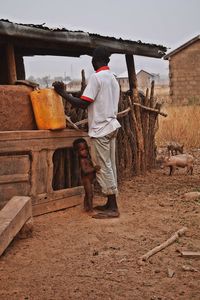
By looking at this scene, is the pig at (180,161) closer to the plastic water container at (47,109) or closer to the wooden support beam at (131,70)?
the wooden support beam at (131,70)

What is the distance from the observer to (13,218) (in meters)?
4.44

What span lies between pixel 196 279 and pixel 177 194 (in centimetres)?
346

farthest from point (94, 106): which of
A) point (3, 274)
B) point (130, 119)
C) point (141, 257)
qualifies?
point (130, 119)

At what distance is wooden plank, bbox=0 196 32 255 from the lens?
165 inches

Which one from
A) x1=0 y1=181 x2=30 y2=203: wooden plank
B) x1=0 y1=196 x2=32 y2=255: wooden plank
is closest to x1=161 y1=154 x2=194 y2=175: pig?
x1=0 y1=181 x2=30 y2=203: wooden plank

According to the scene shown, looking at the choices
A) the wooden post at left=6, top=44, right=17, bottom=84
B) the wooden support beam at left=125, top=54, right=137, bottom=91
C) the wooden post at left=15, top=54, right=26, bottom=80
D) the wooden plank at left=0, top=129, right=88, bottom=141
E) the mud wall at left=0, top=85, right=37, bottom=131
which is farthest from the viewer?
the wooden post at left=15, top=54, right=26, bottom=80

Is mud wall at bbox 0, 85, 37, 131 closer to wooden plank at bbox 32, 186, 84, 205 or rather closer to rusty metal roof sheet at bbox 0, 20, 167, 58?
rusty metal roof sheet at bbox 0, 20, 167, 58

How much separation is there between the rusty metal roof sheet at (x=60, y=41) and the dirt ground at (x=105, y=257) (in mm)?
2296

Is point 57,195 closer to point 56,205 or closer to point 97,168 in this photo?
point 56,205

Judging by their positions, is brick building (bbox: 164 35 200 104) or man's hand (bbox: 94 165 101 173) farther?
brick building (bbox: 164 35 200 104)

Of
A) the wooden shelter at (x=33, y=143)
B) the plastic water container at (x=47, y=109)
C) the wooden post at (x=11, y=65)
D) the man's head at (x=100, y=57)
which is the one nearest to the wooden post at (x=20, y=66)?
the wooden shelter at (x=33, y=143)

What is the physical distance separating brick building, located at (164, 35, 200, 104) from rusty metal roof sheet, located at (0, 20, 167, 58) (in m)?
12.2

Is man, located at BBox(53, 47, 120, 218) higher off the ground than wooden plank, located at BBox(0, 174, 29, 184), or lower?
higher

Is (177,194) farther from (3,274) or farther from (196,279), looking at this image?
(3,274)
